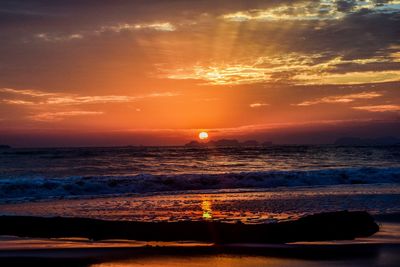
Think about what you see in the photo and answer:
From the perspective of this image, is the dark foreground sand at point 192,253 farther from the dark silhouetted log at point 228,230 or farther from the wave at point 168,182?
the wave at point 168,182

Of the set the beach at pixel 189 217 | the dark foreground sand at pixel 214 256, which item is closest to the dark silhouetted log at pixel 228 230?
the beach at pixel 189 217

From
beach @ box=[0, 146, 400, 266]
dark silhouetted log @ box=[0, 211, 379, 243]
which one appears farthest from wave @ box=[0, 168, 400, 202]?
dark silhouetted log @ box=[0, 211, 379, 243]

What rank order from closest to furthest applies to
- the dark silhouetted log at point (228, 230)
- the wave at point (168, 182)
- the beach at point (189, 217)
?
1. the beach at point (189, 217)
2. the dark silhouetted log at point (228, 230)
3. the wave at point (168, 182)

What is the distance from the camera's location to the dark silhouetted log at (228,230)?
339 inches

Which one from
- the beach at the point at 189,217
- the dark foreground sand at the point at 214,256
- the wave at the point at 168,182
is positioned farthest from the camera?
the wave at the point at 168,182

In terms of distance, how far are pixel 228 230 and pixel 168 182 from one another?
18.1 meters

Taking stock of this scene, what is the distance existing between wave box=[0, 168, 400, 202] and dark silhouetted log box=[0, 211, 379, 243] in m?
12.1

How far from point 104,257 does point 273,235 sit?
3091mm

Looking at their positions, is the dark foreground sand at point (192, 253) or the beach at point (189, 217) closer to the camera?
the dark foreground sand at point (192, 253)

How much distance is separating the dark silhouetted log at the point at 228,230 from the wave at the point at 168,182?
39.6ft

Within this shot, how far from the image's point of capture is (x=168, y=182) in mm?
26656

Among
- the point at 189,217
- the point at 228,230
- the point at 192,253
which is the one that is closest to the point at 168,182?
the point at 189,217

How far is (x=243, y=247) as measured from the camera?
8.12 metres

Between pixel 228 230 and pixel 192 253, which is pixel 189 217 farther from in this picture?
pixel 192 253
